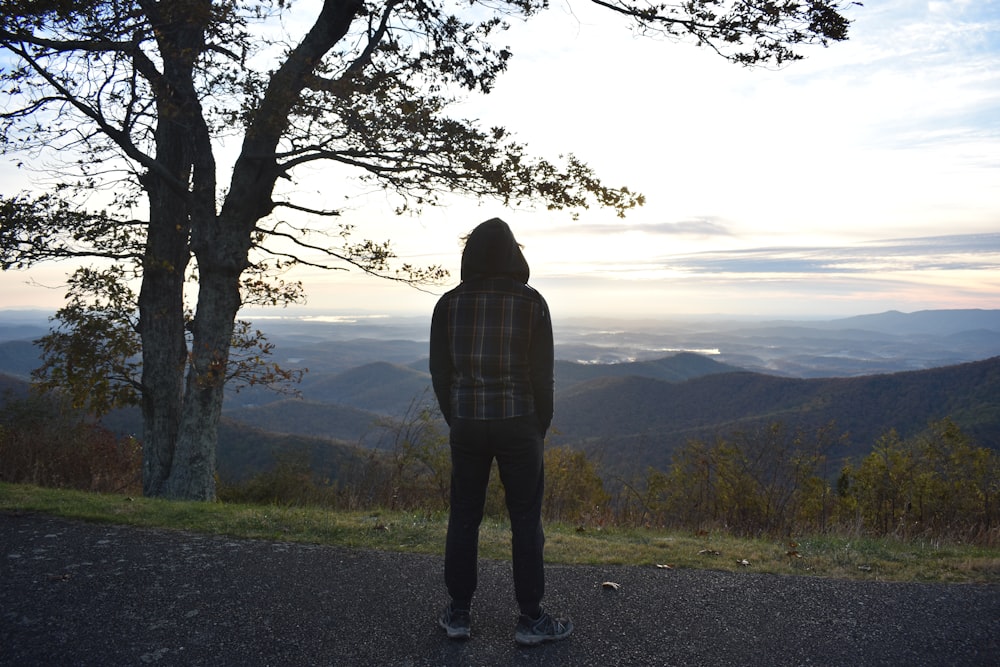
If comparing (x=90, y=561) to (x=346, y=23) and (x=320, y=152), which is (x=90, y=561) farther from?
(x=346, y=23)

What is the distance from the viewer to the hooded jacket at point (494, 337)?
9.55 ft

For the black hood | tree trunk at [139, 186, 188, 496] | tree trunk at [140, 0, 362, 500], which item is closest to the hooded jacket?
the black hood


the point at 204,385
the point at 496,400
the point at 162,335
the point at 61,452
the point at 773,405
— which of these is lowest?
the point at 773,405

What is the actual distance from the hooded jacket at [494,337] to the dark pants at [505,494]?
88 millimetres

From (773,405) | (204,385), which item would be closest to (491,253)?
(204,385)

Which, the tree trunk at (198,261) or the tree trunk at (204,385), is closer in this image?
the tree trunk at (198,261)

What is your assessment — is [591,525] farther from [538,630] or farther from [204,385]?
[204,385]

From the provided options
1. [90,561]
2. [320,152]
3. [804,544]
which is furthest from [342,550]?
[320,152]

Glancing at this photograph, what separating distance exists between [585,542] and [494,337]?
2757 millimetres

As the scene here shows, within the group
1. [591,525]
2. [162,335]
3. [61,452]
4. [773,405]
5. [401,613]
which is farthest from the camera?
[773,405]

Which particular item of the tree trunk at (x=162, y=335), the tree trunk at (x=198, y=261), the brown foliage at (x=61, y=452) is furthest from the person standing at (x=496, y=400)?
the brown foliage at (x=61, y=452)

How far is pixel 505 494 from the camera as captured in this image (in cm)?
298

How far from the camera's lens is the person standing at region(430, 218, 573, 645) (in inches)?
115

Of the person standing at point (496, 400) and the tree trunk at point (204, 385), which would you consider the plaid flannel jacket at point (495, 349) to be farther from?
the tree trunk at point (204, 385)
